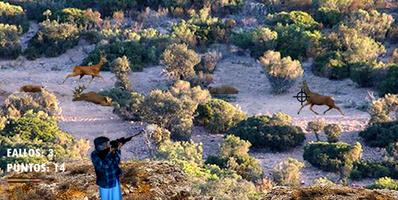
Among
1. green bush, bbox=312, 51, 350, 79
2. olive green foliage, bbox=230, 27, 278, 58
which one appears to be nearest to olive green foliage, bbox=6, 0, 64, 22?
olive green foliage, bbox=230, 27, 278, 58

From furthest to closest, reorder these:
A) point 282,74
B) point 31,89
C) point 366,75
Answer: point 366,75 → point 282,74 → point 31,89

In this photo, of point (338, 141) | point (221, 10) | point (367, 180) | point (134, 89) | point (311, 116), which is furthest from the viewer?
point (221, 10)

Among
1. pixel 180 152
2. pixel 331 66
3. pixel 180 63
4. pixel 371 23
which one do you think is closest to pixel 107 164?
pixel 180 152

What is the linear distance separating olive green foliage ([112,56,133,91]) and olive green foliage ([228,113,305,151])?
4979mm

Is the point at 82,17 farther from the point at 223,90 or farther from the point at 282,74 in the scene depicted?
the point at 282,74

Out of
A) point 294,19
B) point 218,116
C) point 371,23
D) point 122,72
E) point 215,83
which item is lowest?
point 215,83

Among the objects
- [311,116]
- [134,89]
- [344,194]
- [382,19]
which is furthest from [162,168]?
[382,19]

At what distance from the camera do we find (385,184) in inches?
544

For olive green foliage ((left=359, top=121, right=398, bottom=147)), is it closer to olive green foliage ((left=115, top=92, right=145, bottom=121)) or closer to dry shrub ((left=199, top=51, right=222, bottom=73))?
olive green foliage ((left=115, top=92, right=145, bottom=121))

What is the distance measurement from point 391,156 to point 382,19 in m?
12.5

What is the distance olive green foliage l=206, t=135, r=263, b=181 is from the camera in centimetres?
1513

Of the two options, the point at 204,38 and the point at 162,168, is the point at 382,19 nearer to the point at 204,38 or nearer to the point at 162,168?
the point at 204,38

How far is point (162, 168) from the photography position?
9102mm

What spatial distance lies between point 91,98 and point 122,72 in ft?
6.65
